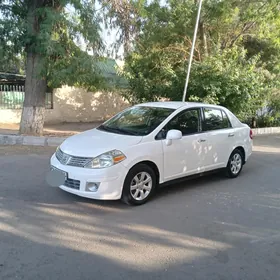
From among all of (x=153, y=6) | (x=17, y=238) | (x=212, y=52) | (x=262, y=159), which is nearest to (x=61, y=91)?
(x=153, y=6)

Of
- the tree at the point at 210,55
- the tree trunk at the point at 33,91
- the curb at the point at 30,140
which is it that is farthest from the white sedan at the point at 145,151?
the tree trunk at the point at 33,91

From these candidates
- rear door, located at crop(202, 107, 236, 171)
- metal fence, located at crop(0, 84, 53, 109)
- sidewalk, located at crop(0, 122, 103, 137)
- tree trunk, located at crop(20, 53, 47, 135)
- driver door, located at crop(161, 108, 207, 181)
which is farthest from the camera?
metal fence, located at crop(0, 84, 53, 109)

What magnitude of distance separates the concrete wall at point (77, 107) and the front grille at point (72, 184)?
37.2 feet

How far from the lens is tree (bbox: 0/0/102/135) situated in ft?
28.0

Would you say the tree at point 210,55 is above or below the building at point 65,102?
above

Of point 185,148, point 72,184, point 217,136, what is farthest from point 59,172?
point 217,136

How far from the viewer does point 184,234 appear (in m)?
3.79

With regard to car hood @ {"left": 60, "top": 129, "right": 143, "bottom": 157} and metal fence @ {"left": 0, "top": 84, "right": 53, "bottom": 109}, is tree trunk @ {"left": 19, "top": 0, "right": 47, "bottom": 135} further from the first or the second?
metal fence @ {"left": 0, "top": 84, "right": 53, "bottom": 109}

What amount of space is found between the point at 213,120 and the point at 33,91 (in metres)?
6.31

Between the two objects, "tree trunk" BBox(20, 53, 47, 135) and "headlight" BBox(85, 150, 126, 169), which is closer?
"headlight" BBox(85, 150, 126, 169)

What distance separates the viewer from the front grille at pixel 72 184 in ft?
14.3

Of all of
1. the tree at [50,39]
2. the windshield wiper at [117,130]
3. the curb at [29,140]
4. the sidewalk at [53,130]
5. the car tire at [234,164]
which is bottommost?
the sidewalk at [53,130]

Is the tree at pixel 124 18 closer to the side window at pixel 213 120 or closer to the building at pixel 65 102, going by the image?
the building at pixel 65 102

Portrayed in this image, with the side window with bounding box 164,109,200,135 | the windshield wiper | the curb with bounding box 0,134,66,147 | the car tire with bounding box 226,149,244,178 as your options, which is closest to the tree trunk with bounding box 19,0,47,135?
the curb with bounding box 0,134,66,147
